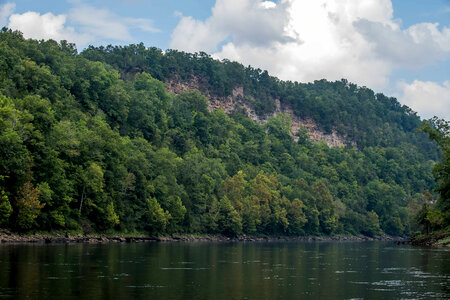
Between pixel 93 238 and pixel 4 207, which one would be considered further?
pixel 93 238

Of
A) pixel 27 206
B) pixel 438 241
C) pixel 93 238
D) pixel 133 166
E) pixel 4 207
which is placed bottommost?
pixel 93 238

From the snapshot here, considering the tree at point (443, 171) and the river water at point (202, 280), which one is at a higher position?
the tree at point (443, 171)

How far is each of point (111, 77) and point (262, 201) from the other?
49474 millimetres

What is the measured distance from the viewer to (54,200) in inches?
2982

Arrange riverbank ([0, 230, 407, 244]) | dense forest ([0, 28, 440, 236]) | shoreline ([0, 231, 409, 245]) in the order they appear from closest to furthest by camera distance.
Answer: shoreline ([0, 231, 409, 245])
riverbank ([0, 230, 407, 244])
dense forest ([0, 28, 440, 236])

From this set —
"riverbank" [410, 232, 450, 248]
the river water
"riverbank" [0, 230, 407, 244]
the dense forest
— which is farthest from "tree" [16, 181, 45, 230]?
"riverbank" [410, 232, 450, 248]

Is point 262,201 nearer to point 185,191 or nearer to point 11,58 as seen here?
point 185,191

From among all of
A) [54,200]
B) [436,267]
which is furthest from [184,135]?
[436,267]

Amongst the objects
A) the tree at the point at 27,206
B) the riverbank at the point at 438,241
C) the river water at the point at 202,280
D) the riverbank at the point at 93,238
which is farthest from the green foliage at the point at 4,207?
the riverbank at the point at 438,241

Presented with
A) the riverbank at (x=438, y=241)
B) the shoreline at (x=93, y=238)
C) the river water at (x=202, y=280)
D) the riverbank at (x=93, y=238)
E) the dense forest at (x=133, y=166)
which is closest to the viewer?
the river water at (x=202, y=280)

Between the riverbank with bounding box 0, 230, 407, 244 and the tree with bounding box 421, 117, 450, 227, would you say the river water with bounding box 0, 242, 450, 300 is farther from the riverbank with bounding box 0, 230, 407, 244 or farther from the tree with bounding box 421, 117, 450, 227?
the tree with bounding box 421, 117, 450, 227

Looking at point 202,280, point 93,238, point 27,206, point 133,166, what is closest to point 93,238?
point 93,238

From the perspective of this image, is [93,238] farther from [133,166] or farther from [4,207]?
[133,166]

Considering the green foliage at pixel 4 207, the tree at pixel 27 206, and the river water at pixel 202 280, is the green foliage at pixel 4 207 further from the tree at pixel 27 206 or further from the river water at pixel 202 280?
the river water at pixel 202 280
